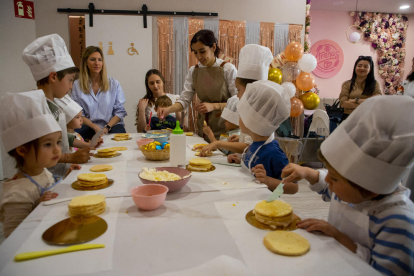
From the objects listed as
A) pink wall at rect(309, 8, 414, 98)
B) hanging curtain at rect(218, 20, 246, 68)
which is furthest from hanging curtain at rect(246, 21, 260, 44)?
pink wall at rect(309, 8, 414, 98)

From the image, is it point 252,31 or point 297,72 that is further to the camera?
point 252,31

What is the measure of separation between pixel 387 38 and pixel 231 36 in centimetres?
556

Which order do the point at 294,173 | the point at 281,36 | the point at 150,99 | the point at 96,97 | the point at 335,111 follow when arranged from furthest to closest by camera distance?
the point at 281,36
the point at 335,111
the point at 150,99
the point at 96,97
the point at 294,173

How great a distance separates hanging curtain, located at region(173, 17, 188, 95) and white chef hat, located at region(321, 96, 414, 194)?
4467mm

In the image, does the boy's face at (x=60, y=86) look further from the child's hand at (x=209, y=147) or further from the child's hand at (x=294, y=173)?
the child's hand at (x=294, y=173)

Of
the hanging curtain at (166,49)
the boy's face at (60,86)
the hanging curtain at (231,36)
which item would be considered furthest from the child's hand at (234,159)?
the hanging curtain at (231,36)

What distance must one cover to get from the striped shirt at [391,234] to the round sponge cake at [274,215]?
0.24 metres

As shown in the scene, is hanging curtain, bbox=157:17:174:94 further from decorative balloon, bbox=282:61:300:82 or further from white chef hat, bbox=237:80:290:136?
Result: white chef hat, bbox=237:80:290:136

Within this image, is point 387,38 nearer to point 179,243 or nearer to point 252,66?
point 252,66

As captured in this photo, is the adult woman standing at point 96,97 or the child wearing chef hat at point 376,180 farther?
the adult woman standing at point 96,97

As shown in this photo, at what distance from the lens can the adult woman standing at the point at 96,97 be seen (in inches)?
126

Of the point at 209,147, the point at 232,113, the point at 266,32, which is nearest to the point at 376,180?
the point at 209,147

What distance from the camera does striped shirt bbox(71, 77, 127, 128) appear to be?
10.8ft

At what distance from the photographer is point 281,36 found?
5.32 metres
